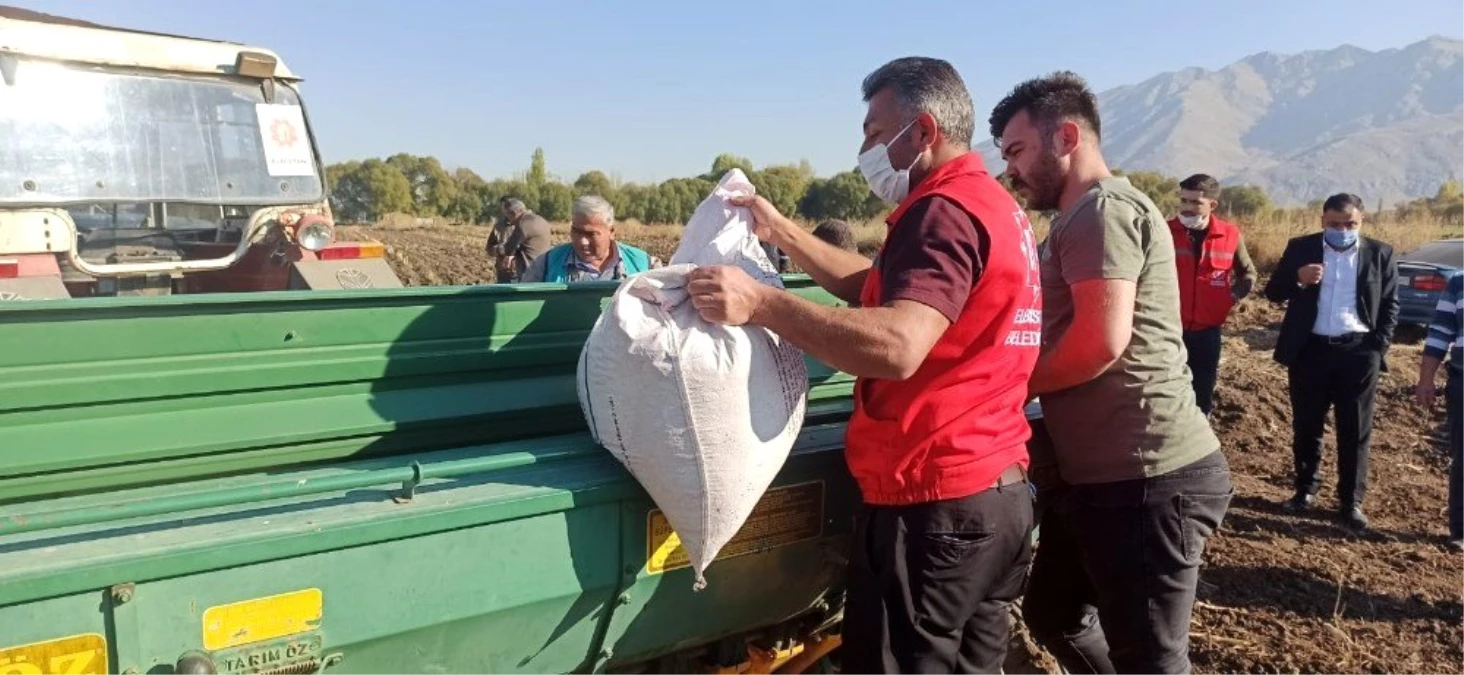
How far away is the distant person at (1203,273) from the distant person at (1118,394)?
3272 mm

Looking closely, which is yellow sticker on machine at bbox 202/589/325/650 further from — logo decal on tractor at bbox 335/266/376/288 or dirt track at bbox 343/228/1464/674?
dirt track at bbox 343/228/1464/674

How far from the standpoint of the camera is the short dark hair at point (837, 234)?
4960 mm

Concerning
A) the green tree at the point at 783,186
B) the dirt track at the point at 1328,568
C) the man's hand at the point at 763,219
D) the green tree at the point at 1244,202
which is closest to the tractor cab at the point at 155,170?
the man's hand at the point at 763,219

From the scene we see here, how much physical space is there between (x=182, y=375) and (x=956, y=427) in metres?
1.59

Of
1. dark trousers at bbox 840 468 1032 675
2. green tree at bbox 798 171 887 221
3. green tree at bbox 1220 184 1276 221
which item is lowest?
dark trousers at bbox 840 468 1032 675

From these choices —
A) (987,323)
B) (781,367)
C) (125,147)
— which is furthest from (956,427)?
(125,147)

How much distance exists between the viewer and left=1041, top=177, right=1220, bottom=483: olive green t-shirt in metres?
2.39

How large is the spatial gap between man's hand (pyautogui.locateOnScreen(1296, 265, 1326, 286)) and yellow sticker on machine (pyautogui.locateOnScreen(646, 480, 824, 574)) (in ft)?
14.1

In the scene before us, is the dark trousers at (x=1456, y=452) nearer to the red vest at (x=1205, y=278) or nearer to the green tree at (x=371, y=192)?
the red vest at (x=1205, y=278)

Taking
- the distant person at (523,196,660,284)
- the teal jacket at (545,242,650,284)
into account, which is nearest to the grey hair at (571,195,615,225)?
the distant person at (523,196,660,284)

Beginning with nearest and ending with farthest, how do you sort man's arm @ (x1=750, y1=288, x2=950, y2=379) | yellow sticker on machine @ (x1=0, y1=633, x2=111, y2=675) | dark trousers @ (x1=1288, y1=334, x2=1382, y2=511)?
yellow sticker on machine @ (x1=0, y1=633, x2=111, y2=675) < man's arm @ (x1=750, y1=288, x2=950, y2=379) < dark trousers @ (x1=1288, y1=334, x2=1382, y2=511)

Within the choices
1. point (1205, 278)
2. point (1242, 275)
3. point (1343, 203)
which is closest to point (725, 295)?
point (1205, 278)

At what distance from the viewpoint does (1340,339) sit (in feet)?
17.5

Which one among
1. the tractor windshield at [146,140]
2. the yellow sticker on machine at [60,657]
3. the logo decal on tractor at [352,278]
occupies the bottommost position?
the yellow sticker on machine at [60,657]
